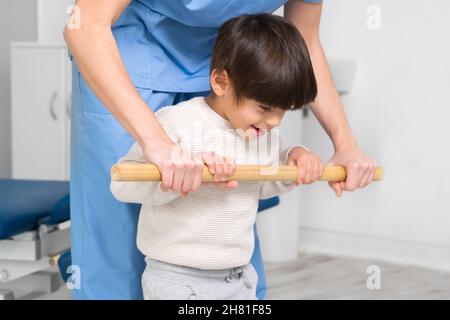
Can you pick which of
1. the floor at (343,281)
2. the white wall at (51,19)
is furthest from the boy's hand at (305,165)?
the white wall at (51,19)

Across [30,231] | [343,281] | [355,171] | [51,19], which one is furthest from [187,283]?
[51,19]

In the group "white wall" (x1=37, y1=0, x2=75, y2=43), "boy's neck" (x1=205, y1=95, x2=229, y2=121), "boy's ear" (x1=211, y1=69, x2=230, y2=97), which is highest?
"white wall" (x1=37, y1=0, x2=75, y2=43)

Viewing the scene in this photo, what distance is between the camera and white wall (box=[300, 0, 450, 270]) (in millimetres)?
3146

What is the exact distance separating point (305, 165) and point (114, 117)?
0.35m

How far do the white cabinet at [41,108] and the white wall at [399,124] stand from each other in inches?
47.8

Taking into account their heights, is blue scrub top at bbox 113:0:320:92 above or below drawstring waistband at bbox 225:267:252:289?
above

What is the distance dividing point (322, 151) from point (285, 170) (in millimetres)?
2335

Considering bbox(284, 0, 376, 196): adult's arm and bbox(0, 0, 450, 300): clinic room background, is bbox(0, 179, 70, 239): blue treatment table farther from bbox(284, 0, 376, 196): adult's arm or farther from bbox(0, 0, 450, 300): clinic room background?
bbox(0, 0, 450, 300): clinic room background

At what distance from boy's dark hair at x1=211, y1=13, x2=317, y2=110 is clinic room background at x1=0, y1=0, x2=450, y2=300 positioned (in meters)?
1.75

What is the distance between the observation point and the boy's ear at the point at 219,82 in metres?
1.25

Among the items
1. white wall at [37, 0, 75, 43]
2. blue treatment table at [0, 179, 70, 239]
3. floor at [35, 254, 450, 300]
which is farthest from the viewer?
white wall at [37, 0, 75, 43]

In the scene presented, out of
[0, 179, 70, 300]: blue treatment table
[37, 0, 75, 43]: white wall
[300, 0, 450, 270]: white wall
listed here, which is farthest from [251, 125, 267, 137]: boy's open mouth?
[37, 0, 75, 43]: white wall

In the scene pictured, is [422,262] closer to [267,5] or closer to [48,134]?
[48,134]

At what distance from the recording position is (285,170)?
116 cm
